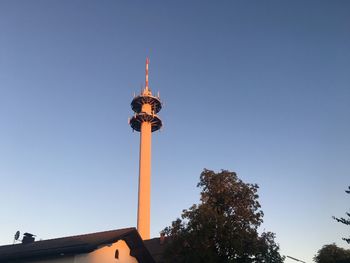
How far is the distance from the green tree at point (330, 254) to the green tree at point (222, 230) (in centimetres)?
3524

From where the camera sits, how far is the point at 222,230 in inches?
1227

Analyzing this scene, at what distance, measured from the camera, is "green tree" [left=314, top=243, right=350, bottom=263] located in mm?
62844

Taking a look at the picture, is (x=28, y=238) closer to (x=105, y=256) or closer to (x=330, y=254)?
(x=105, y=256)

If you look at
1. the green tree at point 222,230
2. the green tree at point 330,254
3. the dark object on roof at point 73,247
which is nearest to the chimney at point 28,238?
the dark object on roof at point 73,247

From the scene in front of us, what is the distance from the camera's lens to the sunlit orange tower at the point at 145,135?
6331cm

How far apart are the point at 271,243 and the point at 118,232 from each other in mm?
12515

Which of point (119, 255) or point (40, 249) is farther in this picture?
point (119, 255)

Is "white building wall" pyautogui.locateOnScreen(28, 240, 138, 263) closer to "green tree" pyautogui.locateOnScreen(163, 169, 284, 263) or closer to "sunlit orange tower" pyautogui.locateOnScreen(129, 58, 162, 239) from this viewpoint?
"green tree" pyautogui.locateOnScreen(163, 169, 284, 263)

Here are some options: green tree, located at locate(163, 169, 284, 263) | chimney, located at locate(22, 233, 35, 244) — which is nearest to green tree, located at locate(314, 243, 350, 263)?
green tree, located at locate(163, 169, 284, 263)

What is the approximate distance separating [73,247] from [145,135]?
41.7 meters

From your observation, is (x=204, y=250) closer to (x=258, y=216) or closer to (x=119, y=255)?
(x=258, y=216)

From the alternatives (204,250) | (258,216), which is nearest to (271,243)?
(258,216)

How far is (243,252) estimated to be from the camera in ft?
100

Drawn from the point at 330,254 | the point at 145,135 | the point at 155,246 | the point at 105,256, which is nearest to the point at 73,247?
the point at 105,256
